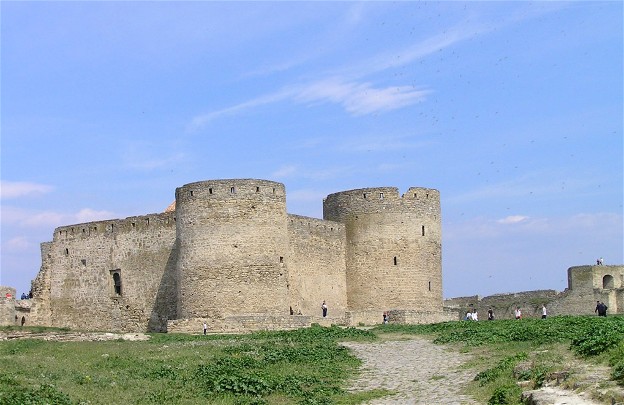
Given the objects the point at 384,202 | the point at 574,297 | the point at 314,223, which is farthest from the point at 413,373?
the point at 574,297

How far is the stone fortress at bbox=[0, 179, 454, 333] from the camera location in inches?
1259

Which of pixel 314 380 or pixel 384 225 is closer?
pixel 314 380

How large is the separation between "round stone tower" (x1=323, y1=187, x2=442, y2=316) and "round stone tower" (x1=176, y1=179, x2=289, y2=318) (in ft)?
20.0

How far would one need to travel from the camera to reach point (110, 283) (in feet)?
121

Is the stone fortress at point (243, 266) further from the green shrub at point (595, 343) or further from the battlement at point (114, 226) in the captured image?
the green shrub at point (595, 343)

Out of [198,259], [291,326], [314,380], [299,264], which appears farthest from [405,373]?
[299,264]

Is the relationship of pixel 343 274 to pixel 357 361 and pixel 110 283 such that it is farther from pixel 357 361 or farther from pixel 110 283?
pixel 357 361

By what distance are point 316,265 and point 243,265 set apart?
5.40 meters

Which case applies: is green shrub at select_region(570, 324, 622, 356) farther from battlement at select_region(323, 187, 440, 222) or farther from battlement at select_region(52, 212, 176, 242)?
battlement at select_region(323, 187, 440, 222)

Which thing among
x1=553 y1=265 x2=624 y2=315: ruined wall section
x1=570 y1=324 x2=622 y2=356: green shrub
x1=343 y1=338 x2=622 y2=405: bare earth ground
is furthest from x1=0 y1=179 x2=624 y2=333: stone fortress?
x1=570 y1=324 x2=622 y2=356: green shrub

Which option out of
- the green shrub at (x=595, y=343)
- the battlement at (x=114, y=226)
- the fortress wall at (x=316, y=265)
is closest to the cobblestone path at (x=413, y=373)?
the green shrub at (x=595, y=343)

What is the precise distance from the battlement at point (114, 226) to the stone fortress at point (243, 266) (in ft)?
0.17

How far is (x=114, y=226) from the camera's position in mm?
36969

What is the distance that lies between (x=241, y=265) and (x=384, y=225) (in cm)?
823
